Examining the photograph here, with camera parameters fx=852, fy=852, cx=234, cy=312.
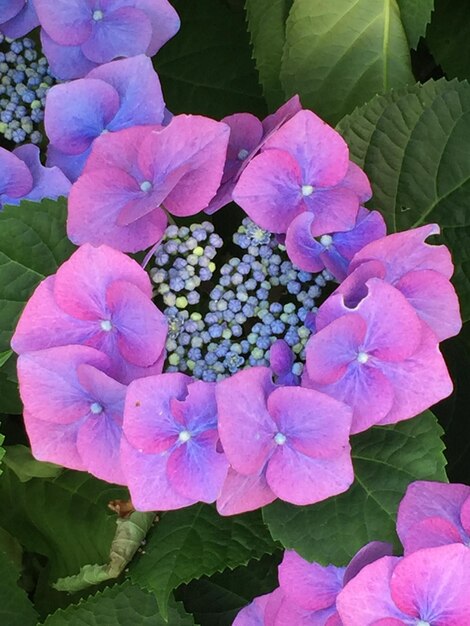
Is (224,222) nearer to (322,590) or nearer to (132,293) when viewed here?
(132,293)

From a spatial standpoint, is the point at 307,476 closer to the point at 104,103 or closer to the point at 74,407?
the point at 74,407

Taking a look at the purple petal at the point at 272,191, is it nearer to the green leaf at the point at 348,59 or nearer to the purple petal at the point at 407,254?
the purple petal at the point at 407,254

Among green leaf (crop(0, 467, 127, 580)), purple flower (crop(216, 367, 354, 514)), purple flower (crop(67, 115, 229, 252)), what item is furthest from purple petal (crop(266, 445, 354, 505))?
green leaf (crop(0, 467, 127, 580))

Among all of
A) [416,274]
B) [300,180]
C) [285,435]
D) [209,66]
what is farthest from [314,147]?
[209,66]

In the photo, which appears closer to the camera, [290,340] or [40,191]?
[290,340]

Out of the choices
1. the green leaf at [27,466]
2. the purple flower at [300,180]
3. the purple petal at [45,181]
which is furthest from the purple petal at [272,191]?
the green leaf at [27,466]

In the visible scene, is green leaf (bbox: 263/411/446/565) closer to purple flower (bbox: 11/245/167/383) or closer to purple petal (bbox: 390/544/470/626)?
purple petal (bbox: 390/544/470/626)

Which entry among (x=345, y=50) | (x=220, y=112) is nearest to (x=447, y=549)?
(x=345, y=50)
